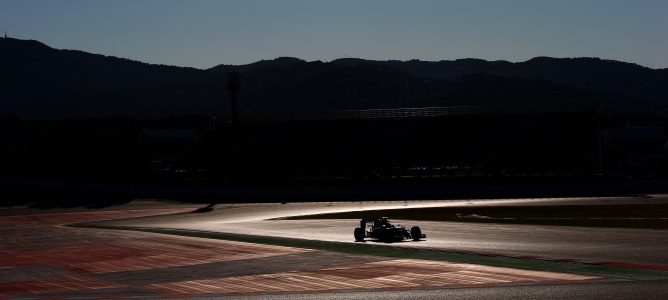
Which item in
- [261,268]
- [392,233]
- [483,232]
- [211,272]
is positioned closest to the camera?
[211,272]

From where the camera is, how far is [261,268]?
29.9 metres

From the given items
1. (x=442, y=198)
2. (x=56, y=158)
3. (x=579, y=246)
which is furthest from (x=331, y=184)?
(x=579, y=246)

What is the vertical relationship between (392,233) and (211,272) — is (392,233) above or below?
above

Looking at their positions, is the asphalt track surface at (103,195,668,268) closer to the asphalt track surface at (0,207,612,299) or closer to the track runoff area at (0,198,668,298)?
the track runoff area at (0,198,668,298)

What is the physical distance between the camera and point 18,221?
202 ft

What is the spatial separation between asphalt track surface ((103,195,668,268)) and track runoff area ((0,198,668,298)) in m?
0.60

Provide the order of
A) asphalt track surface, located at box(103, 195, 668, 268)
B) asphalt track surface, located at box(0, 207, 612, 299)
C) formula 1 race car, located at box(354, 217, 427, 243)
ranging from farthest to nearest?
formula 1 race car, located at box(354, 217, 427, 243) → asphalt track surface, located at box(103, 195, 668, 268) → asphalt track surface, located at box(0, 207, 612, 299)

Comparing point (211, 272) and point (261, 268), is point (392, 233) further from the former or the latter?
point (211, 272)

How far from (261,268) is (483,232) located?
14.6 meters

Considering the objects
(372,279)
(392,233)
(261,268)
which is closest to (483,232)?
(392,233)

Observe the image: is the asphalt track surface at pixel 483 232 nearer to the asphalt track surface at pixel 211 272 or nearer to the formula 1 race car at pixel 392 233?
the formula 1 race car at pixel 392 233

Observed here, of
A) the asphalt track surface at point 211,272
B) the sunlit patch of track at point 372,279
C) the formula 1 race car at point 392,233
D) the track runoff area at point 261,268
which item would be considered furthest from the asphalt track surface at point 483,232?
the asphalt track surface at point 211,272

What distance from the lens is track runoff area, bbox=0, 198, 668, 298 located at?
24.2 meters

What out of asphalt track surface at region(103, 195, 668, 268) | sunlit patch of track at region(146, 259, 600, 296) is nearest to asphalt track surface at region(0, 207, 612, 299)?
sunlit patch of track at region(146, 259, 600, 296)
